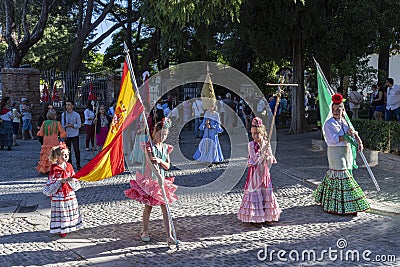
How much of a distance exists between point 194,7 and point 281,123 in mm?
13070

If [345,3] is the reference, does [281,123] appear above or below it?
below

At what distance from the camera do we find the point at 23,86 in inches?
853

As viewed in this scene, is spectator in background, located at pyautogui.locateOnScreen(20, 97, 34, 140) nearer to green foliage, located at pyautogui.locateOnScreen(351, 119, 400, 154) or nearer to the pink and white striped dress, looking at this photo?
green foliage, located at pyautogui.locateOnScreen(351, 119, 400, 154)

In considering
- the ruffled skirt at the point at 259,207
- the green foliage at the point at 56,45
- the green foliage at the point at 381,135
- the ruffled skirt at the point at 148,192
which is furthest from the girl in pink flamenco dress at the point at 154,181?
the green foliage at the point at 56,45

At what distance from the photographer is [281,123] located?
2341cm

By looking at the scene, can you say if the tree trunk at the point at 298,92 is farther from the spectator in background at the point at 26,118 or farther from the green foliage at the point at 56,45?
the green foliage at the point at 56,45

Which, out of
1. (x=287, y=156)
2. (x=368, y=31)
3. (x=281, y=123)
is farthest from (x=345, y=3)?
(x=281, y=123)

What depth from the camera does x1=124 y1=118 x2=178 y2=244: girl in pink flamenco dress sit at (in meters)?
6.09

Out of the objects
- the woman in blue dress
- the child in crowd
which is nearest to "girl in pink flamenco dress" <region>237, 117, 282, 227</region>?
the child in crowd

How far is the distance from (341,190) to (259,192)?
142 cm

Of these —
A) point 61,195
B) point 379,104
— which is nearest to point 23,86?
point 379,104

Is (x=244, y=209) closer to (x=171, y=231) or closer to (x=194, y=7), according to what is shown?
(x=171, y=231)

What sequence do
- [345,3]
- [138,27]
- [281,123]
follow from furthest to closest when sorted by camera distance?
[138,27]
[281,123]
[345,3]

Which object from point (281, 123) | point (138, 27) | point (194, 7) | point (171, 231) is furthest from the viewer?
point (138, 27)
